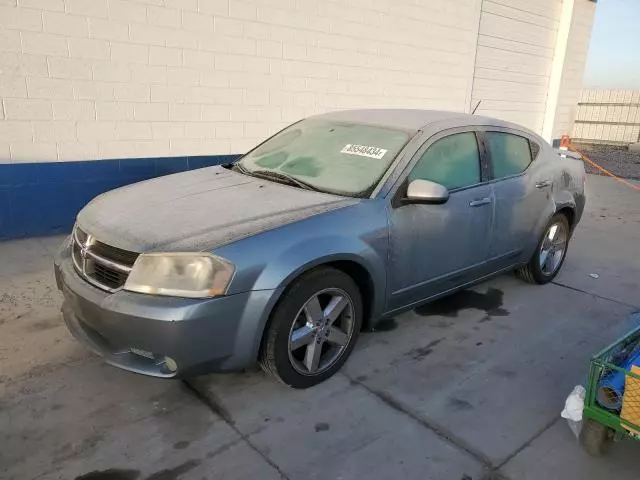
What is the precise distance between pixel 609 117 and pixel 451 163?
19282 millimetres

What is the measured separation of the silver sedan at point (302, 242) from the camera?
252 cm

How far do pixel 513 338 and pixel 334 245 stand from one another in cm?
173

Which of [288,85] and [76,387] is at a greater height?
[288,85]

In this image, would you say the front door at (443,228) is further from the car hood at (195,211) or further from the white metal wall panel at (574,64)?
the white metal wall panel at (574,64)

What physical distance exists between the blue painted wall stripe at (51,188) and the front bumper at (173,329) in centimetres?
323

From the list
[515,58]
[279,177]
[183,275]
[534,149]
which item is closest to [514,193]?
[534,149]

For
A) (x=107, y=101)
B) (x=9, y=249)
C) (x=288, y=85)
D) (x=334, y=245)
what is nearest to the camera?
(x=334, y=245)

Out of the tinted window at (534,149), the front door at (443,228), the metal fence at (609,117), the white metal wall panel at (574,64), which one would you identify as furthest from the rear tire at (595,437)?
the metal fence at (609,117)

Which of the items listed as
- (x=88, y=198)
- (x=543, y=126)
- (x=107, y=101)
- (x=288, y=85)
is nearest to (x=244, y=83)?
(x=288, y=85)

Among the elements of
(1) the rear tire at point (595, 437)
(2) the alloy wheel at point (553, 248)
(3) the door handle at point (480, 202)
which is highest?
(3) the door handle at point (480, 202)

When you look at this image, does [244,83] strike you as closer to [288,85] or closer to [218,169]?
[288,85]

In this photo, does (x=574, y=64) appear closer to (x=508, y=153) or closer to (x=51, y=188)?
(x=508, y=153)

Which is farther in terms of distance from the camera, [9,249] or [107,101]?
[107,101]

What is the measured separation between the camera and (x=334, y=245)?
2859 mm
